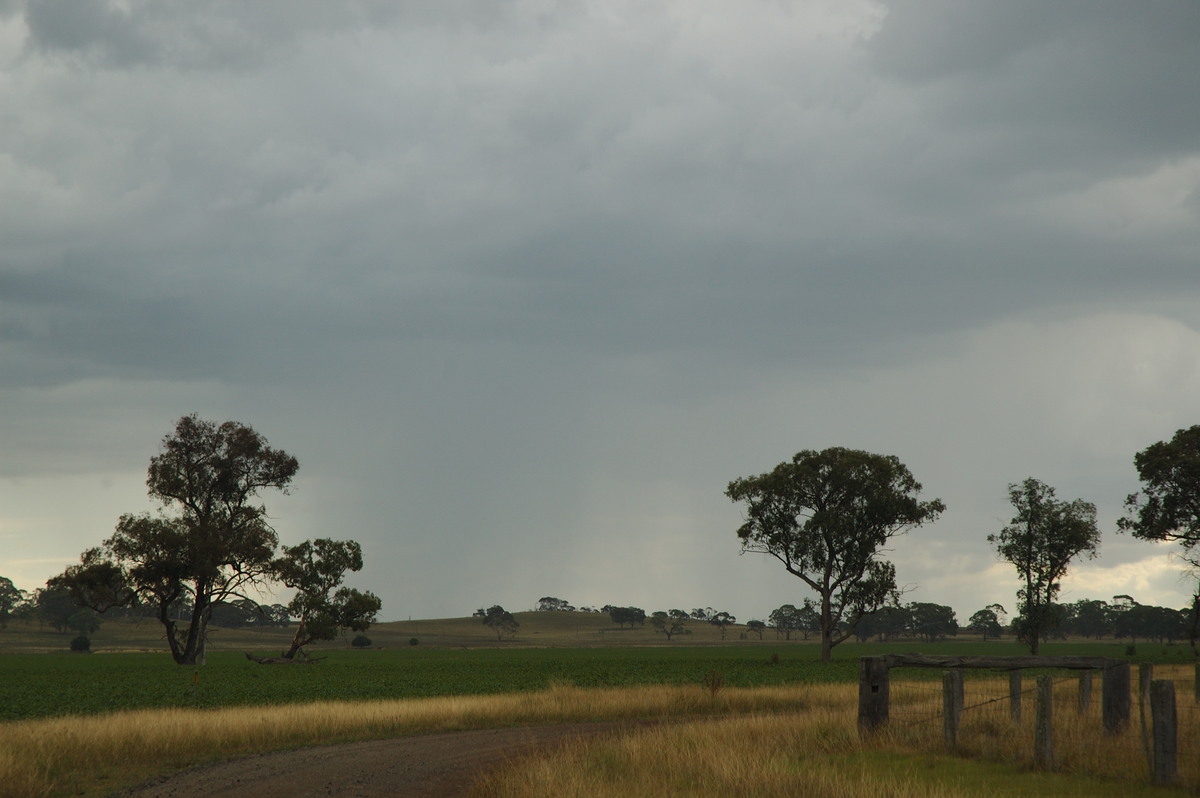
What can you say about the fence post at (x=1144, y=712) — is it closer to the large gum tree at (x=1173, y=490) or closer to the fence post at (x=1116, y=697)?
the fence post at (x=1116, y=697)

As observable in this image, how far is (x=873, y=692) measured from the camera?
21.2 meters

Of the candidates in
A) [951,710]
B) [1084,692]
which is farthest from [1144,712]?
[1084,692]

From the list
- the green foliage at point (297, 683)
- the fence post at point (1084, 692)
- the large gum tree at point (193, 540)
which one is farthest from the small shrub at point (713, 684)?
the large gum tree at point (193, 540)

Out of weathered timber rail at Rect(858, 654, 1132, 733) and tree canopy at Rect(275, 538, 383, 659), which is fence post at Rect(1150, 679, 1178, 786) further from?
tree canopy at Rect(275, 538, 383, 659)

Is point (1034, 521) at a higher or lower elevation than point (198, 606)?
higher

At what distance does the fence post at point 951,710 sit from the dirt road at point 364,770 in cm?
829

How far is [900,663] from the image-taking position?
21.2 m

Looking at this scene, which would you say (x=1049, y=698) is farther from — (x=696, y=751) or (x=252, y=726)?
(x=252, y=726)

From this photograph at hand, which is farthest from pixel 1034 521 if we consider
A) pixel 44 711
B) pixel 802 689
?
pixel 44 711

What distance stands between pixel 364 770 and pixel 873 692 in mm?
10757

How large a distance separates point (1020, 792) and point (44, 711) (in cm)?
3054

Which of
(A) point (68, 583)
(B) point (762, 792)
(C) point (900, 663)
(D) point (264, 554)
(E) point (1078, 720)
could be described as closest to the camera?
(B) point (762, 792)

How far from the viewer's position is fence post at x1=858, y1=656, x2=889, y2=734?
69.1ft

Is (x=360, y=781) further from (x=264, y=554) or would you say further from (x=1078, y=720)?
(x=264, y=554)
